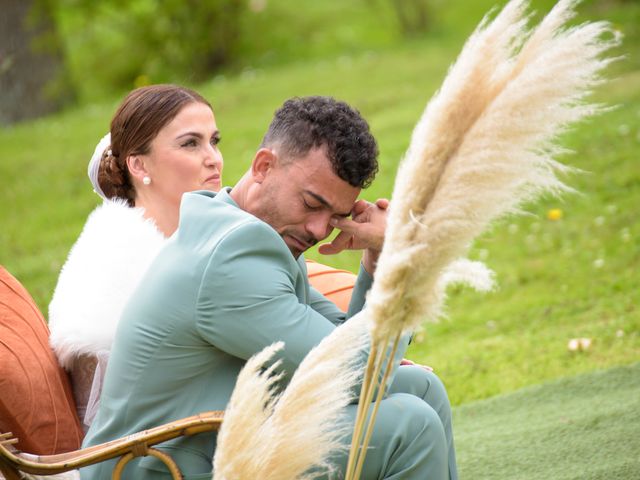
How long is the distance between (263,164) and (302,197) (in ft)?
0.50

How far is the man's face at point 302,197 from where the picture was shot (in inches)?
109

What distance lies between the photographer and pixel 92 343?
10.4ft

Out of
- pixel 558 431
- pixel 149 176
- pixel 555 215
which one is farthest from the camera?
pixel 555 215

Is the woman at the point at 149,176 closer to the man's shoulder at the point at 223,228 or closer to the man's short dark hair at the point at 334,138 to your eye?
the man's shoulder at the point at 223,228

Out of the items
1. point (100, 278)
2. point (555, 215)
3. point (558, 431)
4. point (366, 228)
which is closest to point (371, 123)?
point (555, 215)

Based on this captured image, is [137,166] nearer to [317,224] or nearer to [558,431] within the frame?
[317,224]

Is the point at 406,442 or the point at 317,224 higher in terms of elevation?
the point at 317,224

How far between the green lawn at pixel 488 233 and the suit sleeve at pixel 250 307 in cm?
153

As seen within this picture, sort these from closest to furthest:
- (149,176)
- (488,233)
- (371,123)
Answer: (149,176) → (488,233) → (371,123)

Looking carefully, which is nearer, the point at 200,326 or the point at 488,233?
the point at 200,326

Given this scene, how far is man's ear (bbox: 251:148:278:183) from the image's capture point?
112 inches

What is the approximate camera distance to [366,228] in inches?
119

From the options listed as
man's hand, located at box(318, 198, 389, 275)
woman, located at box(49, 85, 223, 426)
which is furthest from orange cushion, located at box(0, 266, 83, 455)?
man's hand, located at box(318, 198, 389, 275)

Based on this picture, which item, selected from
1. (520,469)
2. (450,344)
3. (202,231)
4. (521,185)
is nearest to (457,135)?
(521,185)
